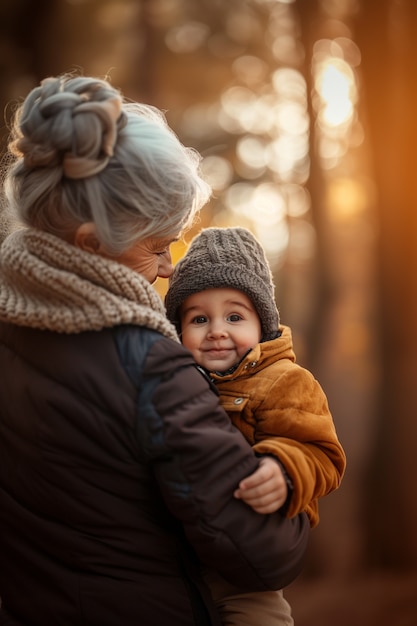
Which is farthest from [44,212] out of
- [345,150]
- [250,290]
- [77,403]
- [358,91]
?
[345,150]

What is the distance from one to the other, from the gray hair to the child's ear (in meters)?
0.02

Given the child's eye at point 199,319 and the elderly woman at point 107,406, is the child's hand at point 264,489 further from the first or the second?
the child's eye at point 199,319

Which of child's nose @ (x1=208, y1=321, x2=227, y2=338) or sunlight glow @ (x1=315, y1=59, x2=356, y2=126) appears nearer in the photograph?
child's nose @ (x1=208, y1=321, x2=227, y2=338)

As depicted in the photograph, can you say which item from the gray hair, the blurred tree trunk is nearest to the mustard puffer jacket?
the gray hair

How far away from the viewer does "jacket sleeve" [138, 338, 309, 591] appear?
1.68 m

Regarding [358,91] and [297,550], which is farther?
[358,91]

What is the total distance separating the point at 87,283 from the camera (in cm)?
175

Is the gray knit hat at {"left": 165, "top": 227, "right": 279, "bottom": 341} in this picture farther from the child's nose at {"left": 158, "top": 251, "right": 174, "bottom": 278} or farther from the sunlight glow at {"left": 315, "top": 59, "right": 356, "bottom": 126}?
the sunlight glow at {"left": 315, "top": 59, "right": 356, "bottom": 126}

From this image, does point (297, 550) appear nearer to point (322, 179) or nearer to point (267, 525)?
point (267, 525)

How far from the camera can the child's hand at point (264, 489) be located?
5.72 ft

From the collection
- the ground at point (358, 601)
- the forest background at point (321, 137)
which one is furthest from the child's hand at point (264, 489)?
the ground at point (358, 601)

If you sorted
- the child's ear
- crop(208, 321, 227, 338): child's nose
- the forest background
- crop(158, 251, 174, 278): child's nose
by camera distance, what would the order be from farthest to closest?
the forest background → crop(208, 321, 227, 338): child's nose → crop(158, 251, 174, 278): child's nose → the child's ear

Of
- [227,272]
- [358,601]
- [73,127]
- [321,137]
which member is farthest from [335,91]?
[73,127]

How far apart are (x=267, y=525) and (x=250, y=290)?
753 mm
